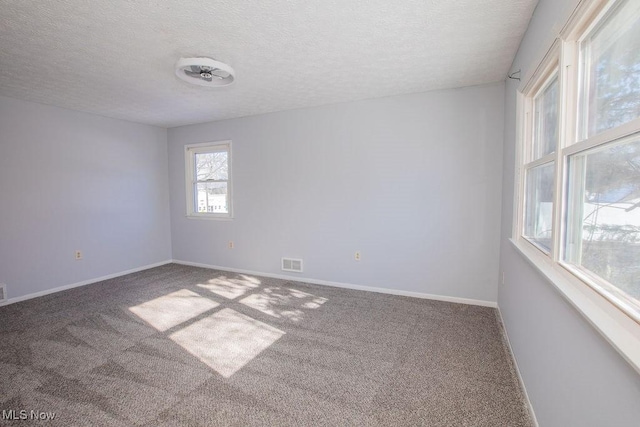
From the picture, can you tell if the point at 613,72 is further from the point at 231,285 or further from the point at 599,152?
the point at 231,285

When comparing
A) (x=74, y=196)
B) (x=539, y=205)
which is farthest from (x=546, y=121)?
(x=74, y=196)

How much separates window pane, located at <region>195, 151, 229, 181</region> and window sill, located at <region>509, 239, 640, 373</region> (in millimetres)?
4396

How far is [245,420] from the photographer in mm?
1683

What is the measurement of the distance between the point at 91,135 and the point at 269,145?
2507 mm

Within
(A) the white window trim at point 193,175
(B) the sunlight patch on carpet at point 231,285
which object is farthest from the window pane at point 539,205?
(A) the white window trim at point 193,175

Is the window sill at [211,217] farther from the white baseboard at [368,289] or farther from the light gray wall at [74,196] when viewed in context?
the white baseboard at [368,289]

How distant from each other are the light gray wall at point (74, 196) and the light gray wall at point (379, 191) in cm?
134

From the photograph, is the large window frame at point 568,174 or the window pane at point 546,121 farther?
the window pane at point 546,121

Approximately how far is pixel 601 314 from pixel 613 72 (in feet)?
2.76

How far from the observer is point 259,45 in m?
2.30

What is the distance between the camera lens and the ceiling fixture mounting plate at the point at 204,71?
2.41m

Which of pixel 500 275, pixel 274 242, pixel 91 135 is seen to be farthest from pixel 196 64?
pixel 500 275

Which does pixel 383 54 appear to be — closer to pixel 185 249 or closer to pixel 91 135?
pixel 91 135

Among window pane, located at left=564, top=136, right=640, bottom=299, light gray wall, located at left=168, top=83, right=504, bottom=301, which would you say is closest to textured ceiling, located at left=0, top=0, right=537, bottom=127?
light gray wall, located at left=168, top=83, right=504, bottom=301
